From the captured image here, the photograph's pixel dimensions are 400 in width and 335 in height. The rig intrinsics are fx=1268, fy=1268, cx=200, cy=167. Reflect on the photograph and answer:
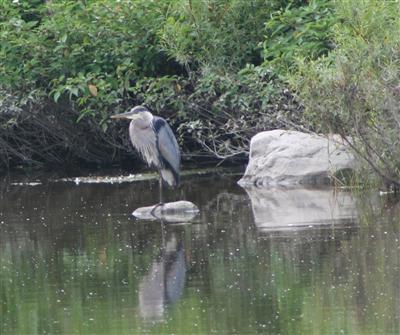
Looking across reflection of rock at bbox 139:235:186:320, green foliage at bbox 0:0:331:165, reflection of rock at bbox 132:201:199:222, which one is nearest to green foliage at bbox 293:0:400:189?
reflection of rock at bbox 132:201:199:222

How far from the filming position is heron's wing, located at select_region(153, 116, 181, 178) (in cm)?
1381

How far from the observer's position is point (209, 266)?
948 centimetres

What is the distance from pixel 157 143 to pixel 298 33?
2.91 m

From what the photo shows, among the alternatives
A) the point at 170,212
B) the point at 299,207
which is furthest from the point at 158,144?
the point at 299,207

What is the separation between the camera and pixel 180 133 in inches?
657

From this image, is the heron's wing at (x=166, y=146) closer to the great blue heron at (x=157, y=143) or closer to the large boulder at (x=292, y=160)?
the great blue heron at (x=157, y=143)

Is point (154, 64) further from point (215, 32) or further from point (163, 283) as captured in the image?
point (163, 283)

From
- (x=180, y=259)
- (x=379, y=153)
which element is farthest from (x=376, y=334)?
(x=379, y=153)

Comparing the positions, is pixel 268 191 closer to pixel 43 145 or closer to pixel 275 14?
pixel 275 14

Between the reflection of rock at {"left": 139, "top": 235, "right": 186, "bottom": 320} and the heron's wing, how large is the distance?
125 inches

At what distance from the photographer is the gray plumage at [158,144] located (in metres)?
13.8

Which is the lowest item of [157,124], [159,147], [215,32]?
[159,147]

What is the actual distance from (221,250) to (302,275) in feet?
4.83

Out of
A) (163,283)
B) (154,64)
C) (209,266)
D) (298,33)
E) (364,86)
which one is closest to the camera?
(163,283)
